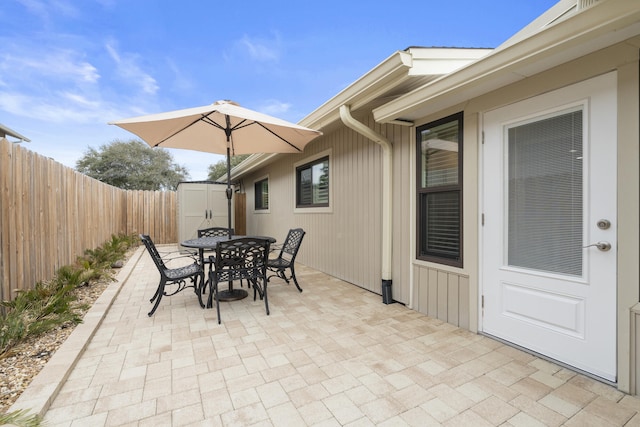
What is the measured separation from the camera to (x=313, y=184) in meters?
5.82

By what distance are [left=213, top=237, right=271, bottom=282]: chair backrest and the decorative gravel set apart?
1.37 metres

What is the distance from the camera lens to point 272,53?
10.3 m

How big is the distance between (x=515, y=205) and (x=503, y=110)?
82 centimetres

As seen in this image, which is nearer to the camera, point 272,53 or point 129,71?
point 272,53

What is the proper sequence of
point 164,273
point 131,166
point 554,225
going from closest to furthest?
point 554,225
point 164,273
point 131,166

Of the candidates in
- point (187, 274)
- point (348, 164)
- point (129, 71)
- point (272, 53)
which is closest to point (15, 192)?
point (187, 274)

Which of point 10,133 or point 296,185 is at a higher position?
point 10,133

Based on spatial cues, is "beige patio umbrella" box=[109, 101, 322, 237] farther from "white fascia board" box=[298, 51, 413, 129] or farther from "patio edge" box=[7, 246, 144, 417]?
"patio edge" box=[7, 246, 144, 417]

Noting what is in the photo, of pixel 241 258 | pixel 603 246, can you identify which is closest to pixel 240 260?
pixel 241 258

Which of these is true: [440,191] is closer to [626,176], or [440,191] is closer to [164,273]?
[626,176]

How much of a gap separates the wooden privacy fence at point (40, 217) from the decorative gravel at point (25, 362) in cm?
56

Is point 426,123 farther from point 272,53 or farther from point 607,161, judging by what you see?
point 272,53

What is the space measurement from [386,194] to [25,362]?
11.8 feet

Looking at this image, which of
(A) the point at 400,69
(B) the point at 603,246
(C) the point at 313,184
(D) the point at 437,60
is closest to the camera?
(B) the point at 603,246
